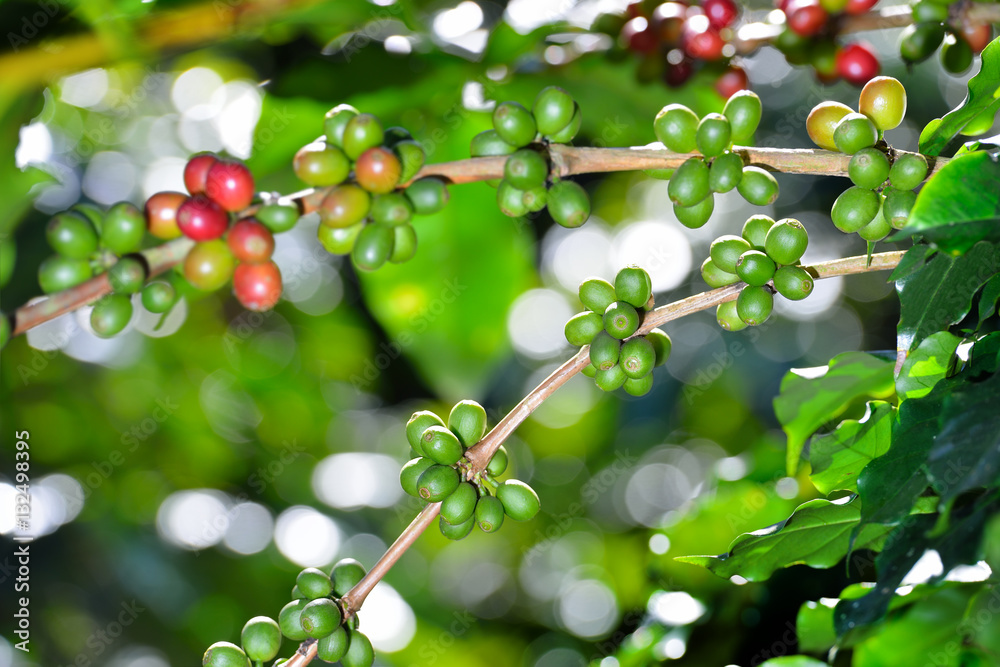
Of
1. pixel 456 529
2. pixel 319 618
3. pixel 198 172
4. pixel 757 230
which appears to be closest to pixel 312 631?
pixel 319 618

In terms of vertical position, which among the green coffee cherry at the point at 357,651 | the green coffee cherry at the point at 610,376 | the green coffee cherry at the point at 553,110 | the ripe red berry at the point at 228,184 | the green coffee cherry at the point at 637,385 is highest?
the green coffee cherry at the point at 553,110

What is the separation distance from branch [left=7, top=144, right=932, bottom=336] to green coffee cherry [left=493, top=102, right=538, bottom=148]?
0.03 meters

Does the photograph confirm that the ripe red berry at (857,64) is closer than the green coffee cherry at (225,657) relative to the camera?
No

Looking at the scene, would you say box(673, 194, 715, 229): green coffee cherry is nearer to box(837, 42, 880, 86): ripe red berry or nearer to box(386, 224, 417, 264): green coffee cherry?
box(386, 224, 417, 264): green coffee cherry

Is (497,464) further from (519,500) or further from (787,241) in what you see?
(787,241)

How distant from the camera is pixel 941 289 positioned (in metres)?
0.72

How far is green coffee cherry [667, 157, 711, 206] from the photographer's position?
30.2 inches

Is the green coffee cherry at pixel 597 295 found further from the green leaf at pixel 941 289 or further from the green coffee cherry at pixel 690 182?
the green leaf at pixel 941 289

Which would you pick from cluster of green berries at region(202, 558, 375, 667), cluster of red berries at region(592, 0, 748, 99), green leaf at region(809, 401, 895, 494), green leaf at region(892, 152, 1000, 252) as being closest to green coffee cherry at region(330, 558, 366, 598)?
cluster of green berries at region(202, 558, 375, 667)

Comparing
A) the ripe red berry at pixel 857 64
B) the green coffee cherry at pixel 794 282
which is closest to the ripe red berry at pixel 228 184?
the green coffee cherry at pixel 794 282

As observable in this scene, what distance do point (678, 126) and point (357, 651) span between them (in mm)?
626

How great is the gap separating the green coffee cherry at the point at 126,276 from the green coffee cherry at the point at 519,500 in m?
0.44

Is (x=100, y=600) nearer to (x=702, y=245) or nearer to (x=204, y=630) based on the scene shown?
(x=204, y=630)

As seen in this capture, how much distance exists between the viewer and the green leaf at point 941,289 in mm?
708
